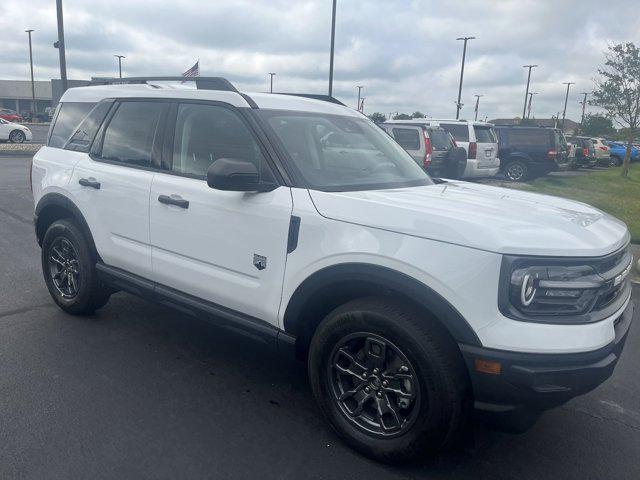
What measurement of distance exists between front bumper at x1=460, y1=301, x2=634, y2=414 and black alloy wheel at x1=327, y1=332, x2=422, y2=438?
33 cm

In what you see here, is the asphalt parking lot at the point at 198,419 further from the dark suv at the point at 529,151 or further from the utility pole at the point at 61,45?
the utility pole at the point at 61,45

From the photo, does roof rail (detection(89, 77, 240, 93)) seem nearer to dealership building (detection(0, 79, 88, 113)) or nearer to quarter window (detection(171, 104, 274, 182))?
quarter window (detection(171, 104, 274, 182))

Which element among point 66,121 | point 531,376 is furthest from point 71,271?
point 531,376

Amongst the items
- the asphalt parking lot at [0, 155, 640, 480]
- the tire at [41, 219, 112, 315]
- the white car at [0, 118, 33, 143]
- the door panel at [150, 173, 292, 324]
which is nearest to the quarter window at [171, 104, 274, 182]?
the door panel at [150, 173, 292, 324]

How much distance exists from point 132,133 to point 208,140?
0.87 metres

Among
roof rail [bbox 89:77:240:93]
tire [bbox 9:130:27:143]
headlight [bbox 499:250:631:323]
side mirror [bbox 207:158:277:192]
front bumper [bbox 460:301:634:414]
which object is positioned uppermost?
roof rail [bbox 89:77:240:93]

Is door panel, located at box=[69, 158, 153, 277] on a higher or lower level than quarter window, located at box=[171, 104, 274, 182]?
lower

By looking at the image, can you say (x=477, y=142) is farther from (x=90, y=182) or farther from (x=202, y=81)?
(x=90, y=182)

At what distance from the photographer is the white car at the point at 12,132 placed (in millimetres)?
26562

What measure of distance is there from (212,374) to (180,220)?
1.08 m

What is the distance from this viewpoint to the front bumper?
2.46 meters

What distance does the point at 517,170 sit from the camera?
19.6m

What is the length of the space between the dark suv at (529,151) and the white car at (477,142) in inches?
73.8

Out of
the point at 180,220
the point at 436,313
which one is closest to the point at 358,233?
the point at 436,313
